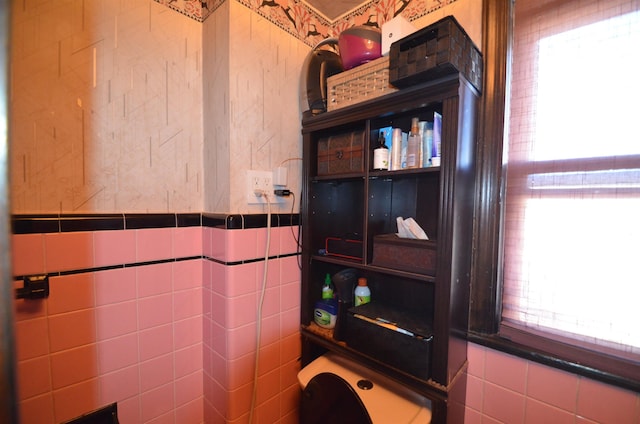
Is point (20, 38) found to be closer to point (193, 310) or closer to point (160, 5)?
point (160, 5)

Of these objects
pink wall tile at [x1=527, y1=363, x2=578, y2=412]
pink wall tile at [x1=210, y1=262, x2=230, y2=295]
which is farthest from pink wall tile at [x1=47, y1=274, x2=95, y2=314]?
pink wall tile at [x1=527, y1=363, x2=578, y2=412]

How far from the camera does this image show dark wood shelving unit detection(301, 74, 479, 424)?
0.82 metres

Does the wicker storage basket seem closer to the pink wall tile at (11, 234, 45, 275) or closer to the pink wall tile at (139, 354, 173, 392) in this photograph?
the pink wall tile at (11, 234, 45, 275)

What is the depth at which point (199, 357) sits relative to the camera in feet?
3.86

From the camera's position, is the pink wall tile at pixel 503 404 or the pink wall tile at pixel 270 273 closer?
the pink wall tile at pixel 503 404

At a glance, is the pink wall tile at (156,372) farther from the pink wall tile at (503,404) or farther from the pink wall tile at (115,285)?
the pink wall tile at (503,404)

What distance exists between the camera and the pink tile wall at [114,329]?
0.82m

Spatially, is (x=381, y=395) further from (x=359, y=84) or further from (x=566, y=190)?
(x=359, y=84)

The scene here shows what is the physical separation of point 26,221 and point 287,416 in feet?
4.24

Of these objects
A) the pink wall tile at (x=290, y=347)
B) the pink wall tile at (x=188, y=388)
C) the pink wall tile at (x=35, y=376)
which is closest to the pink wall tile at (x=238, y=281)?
the pink wall tile at (x=290, y=347)

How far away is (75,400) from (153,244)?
1.84ft

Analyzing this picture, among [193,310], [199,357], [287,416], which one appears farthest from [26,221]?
[287,416]

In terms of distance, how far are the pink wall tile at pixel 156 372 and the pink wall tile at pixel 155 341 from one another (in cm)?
2

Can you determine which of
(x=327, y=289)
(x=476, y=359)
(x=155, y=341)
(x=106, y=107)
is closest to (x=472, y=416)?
(x=476, y=359)
